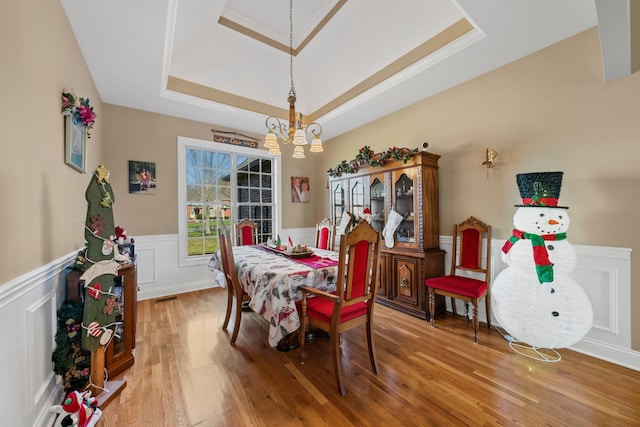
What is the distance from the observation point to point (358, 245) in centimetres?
184

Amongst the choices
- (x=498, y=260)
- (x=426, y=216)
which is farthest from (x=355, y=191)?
(x=498, y=260)

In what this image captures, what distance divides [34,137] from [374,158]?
3.21m

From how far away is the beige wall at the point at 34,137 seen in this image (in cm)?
122

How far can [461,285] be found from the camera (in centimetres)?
267

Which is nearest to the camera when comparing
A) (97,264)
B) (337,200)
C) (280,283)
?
(97,264)

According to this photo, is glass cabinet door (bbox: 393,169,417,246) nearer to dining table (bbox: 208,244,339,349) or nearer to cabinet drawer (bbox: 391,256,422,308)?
cabinet drawer (bbox: 391,256,422,308)

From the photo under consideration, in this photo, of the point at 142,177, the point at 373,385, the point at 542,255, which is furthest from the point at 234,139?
the point at 542,255

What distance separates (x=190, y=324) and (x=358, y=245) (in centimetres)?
229

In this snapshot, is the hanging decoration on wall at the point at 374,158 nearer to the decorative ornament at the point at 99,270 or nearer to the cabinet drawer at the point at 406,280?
the cabinet drawer at the point at 406,280

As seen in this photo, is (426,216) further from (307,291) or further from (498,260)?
(307,291)

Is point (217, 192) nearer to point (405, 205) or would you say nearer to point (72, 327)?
point (72, 327)

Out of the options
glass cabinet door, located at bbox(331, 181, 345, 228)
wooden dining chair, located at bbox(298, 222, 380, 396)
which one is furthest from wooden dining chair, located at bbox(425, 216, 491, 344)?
glass cabinet door, located at bbox(331, 181, 345, 228)

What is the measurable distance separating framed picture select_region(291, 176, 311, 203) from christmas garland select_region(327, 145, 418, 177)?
1.29 metres

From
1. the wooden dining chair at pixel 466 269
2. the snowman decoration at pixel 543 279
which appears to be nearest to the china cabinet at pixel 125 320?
the wooden dining chair at pixel 466 269
